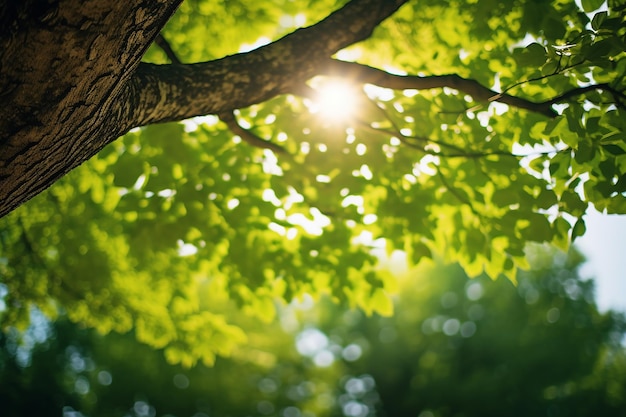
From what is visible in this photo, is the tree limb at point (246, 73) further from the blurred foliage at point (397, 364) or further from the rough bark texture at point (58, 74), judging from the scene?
the blurred foliage at point (397, 364)

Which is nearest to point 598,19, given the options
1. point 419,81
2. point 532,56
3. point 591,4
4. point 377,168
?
point 532,56

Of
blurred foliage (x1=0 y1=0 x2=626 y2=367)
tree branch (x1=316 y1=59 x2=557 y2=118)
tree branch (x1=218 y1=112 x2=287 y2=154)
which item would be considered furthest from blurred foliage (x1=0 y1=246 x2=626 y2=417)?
tree branch (x1=316 y1=59 x2=557 y2=118)

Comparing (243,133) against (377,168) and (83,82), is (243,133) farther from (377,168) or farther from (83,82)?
(83,82)

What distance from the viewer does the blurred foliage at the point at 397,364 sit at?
11805 millimetres

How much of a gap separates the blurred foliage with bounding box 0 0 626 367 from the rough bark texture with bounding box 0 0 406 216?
4.46ft

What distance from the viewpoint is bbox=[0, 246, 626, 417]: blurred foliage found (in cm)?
1180

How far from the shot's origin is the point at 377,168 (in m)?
3.19

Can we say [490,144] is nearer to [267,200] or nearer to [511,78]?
[511,78]

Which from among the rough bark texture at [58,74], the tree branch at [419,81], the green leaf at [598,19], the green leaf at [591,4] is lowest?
the rough bark texture at [58,74]

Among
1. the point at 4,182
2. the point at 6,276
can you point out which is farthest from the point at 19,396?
the point at 4,182

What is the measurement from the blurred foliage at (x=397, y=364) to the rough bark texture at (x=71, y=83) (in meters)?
10.2

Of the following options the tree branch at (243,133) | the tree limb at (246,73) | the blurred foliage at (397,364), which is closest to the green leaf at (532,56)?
the tree limb at (246,73)

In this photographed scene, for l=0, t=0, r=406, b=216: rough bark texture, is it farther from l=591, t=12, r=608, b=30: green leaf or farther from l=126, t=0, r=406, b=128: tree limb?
l=591, t=12, r=608, b=30: green leaf

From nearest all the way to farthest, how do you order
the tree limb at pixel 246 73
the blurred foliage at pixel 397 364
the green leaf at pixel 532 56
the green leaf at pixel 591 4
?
the tree limb at pixel 246 73 → the green leaf at pixel 532 56 → the green leaf at pixel 591 4 → the blurred foliage at pixel 397 364
